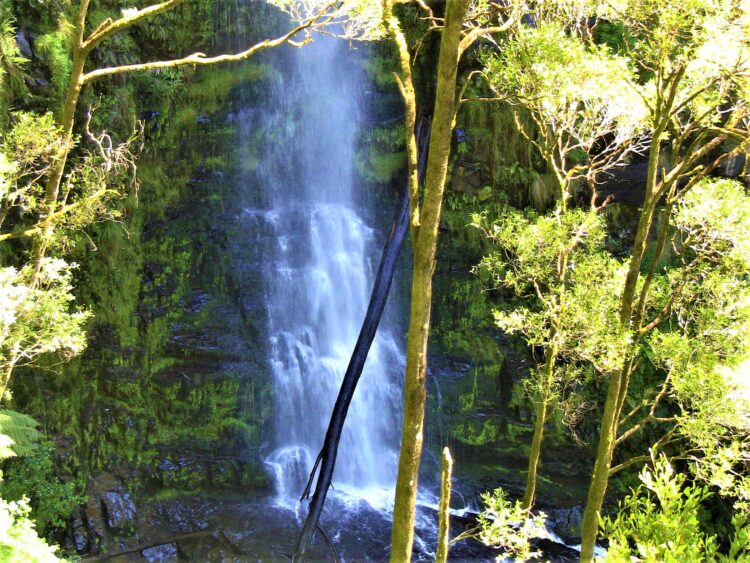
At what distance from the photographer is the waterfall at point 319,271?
571 inches

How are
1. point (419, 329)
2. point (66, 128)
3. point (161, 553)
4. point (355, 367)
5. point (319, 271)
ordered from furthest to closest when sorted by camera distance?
point (319, 271) → point (161, 553) → point (355, 367) → point (66, 128) → point (419, 329)

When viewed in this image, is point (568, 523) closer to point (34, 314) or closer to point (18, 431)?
point (18, 431)

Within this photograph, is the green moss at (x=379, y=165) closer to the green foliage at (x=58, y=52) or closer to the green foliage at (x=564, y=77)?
the green foliage at (x=58, y=52)

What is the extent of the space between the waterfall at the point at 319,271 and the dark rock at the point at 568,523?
3687mm

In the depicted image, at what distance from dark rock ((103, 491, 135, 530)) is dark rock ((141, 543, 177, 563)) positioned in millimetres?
893

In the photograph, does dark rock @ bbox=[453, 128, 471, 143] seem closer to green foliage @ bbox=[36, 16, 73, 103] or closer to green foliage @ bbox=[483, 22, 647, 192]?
green foliage @ bbox=[483, 22, 647, 192]

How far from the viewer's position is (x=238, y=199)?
50.3 ft

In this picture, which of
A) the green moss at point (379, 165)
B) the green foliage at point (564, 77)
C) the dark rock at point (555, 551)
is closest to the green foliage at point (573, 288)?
the green foliage at point (564, 77)

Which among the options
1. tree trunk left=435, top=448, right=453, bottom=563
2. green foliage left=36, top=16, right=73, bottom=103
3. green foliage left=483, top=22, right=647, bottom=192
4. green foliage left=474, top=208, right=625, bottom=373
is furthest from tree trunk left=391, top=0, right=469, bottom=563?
green foliage left=36, top=16, right=73, bottom=103

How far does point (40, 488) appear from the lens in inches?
445

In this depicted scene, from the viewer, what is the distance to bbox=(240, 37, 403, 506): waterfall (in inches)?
571

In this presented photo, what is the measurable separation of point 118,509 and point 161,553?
59.7 inches

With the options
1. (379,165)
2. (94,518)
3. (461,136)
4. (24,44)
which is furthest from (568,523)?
(24,44)

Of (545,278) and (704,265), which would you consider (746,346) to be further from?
(545,278)
